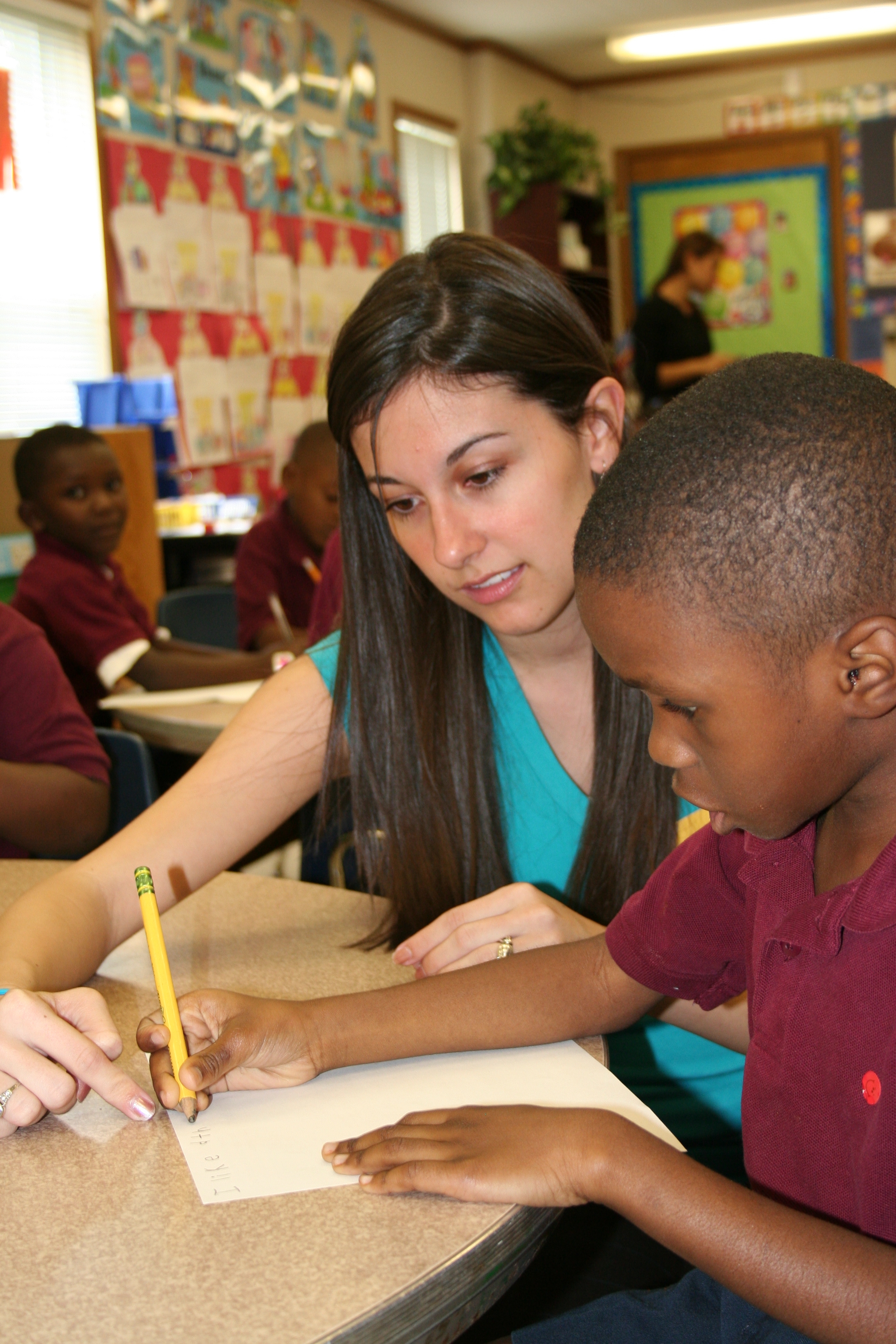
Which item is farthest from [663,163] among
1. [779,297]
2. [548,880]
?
[548,880]

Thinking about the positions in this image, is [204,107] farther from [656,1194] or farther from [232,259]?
[656,1194]

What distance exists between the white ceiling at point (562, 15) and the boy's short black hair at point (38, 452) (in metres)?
3.63

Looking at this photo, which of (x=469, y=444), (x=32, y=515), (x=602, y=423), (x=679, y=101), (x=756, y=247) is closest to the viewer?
(x=469, y=444)

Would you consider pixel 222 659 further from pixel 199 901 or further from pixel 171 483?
pixel 171 483

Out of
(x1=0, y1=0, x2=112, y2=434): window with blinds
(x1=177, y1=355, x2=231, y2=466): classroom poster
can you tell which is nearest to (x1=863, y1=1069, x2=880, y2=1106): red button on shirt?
(x1=0, y1=0, x2=112, y2=434): window with blinds

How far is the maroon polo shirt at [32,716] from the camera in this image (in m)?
1.71

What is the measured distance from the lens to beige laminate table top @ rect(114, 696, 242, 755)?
2.07 m

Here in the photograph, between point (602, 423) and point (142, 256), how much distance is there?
11.4ft

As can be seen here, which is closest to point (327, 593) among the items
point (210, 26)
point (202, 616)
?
point (202, 616)

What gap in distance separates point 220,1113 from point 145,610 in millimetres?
2417

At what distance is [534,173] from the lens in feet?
20.9

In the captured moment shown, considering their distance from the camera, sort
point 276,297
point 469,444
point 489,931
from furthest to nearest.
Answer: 1. point 276,297
2. point 469,444
3. point 489,931

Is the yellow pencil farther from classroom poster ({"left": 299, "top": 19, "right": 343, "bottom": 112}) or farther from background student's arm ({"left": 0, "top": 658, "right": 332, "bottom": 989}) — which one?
classroom poster ({"left": 299, "top": 19, "right": 343, "bottom": 112})

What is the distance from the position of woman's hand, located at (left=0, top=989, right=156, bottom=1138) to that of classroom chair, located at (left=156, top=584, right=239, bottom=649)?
8.20 ft
